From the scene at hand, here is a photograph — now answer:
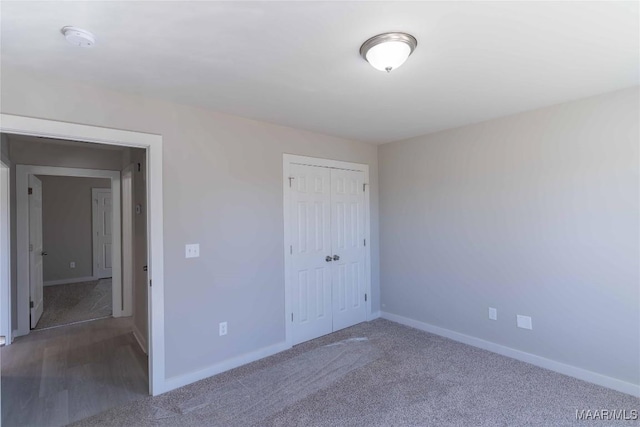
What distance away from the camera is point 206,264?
287 centimetres

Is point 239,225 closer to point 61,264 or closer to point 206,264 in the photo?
point 206,264

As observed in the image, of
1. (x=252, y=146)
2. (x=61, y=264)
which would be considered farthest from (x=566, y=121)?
(x=61, y=264)

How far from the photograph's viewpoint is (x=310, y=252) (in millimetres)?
3707

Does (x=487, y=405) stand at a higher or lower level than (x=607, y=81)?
lower

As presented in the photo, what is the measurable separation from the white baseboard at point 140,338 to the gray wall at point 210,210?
40.3 inches

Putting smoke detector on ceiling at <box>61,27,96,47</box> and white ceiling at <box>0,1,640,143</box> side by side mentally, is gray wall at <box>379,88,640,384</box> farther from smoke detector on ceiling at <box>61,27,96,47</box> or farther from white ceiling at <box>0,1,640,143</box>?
smoke detector on ceiling at <box>61,27,96,47</box>

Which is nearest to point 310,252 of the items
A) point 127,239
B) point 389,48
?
point 389,48

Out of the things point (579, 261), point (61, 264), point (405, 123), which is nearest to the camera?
point (579, 261)

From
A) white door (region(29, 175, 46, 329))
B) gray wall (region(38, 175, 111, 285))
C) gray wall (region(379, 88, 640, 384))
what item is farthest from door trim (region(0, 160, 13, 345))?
gray wall (region(379, 88, 640, 384))

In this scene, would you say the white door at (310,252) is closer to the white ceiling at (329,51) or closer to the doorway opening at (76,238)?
the white ceiling at (329,51)

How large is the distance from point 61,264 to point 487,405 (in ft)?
25.7

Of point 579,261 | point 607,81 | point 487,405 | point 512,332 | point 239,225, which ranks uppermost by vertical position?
point 607,81

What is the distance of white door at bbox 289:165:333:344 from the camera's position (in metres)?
3.55

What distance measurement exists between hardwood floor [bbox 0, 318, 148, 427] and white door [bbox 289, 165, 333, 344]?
1.61 m
